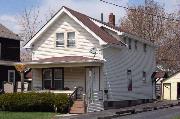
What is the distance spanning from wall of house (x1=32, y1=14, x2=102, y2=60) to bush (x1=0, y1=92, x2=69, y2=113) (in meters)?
6.17

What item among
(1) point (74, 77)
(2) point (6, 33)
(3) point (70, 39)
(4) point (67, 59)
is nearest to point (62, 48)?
(3) point (70, 39)

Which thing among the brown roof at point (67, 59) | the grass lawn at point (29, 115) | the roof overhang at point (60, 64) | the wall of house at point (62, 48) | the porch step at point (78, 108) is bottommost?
the grass lawn at point (29, 115)

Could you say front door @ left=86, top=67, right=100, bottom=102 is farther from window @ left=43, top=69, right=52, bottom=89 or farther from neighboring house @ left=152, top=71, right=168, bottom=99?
neighboring house @ left=152, top=71, right=168, bottom=99

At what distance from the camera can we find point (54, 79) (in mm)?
38812

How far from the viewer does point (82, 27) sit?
37938 millimetres

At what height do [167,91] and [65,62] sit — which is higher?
[65,62]

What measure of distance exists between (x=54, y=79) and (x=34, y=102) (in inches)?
229

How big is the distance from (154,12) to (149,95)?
76.8ft

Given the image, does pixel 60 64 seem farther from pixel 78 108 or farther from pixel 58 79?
pixel 78 108

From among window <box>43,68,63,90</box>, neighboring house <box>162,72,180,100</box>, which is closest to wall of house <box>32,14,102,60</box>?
window <box>43,68,63,90</box>

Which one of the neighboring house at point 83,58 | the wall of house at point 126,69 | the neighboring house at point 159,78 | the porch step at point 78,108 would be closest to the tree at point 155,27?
the neighboring house at point 159,78

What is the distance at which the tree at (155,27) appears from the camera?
69.9 meters

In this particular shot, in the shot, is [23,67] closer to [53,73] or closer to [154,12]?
[53,73]

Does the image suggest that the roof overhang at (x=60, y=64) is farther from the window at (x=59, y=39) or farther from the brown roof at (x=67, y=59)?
the window at (x=59, y=39)
